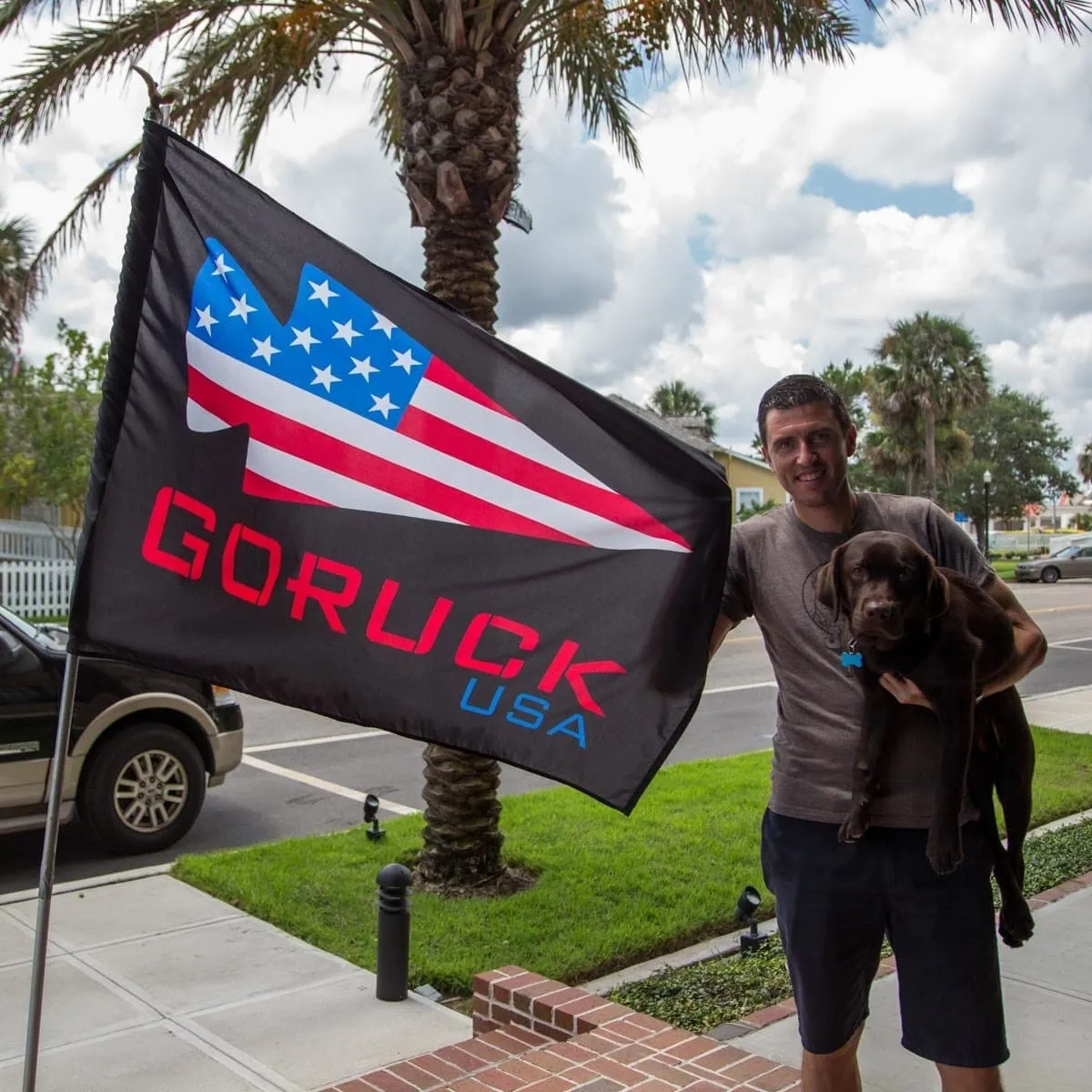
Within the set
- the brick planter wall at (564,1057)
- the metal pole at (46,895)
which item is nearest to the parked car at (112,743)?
the brick planter wall at (564,1057)

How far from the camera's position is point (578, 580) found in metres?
3.08

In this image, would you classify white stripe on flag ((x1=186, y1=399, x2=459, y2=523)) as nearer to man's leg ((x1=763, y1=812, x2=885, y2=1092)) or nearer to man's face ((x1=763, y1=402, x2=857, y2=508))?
man's face ((x1=763, y1=402, x2=857, y2=508))

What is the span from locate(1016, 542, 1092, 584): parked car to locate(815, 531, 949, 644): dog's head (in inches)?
1659

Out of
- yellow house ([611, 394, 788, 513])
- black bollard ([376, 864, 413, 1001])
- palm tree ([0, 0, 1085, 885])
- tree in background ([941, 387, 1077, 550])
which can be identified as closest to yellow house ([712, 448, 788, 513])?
yellow house ([611, 394, 788, 513])

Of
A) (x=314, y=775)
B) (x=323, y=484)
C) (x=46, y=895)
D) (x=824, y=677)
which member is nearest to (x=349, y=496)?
(x=323, y=484)

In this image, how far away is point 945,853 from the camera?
7.86ft

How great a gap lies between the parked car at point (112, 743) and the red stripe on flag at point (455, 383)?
4.19 metres

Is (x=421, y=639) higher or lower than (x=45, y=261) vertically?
lower

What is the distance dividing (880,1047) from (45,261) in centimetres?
896

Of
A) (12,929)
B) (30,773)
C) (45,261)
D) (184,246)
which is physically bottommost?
(12,929)

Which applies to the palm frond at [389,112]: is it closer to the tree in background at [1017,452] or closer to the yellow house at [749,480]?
the yellow house at [749,480]

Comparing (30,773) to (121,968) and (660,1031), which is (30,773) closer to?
(121,968)

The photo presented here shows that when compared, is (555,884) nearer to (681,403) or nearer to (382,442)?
(382,442)

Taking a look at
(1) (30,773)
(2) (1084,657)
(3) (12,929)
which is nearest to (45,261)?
(1) (30,773)
